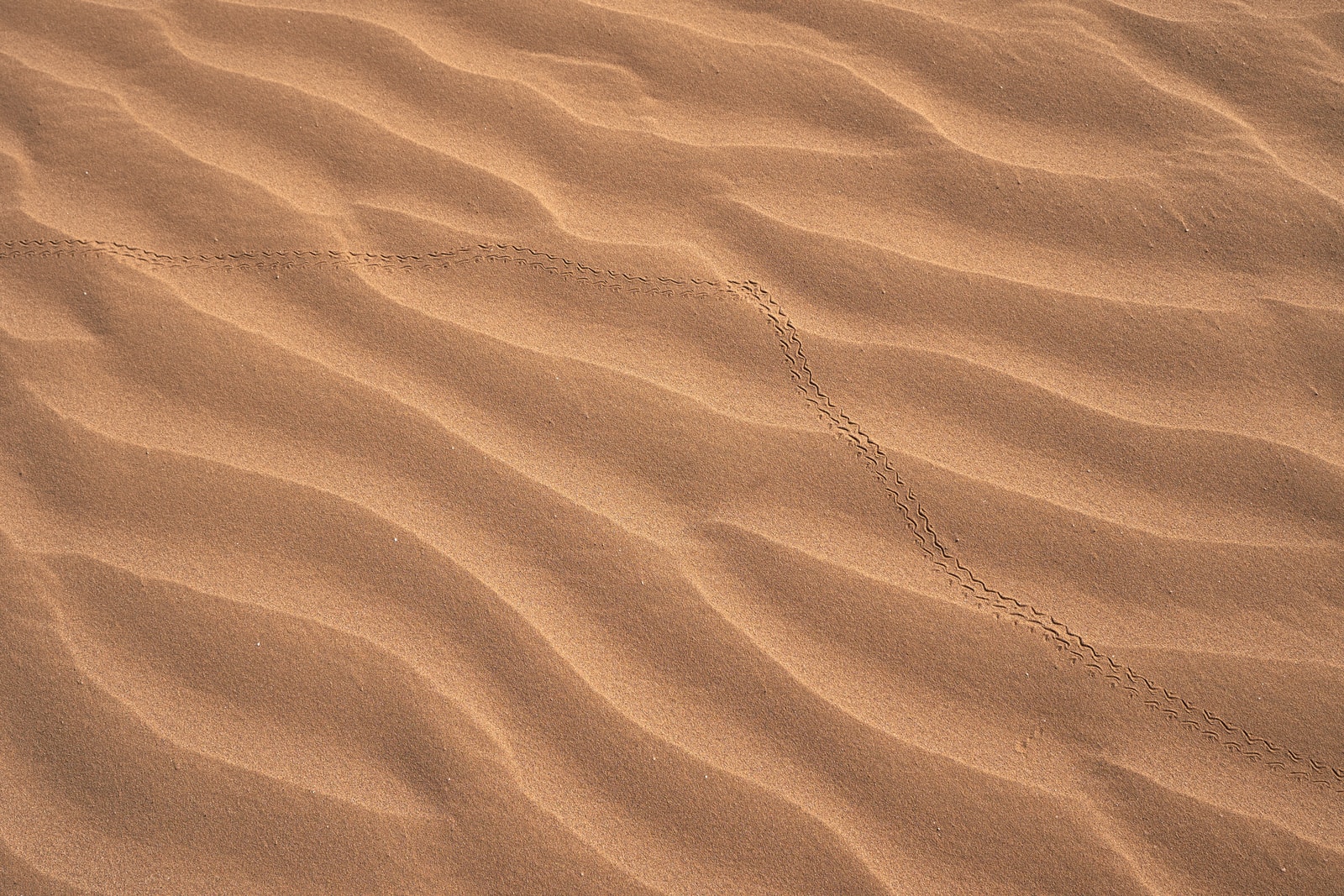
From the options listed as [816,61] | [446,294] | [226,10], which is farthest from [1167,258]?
[226,10]

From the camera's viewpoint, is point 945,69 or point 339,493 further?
point 945,69

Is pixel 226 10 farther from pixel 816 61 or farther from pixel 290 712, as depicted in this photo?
pixel 290 712

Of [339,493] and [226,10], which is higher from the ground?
[226,10]

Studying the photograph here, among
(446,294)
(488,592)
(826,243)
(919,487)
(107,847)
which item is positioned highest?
(826,243)

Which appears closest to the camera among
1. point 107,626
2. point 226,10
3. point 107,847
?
point 107,847
